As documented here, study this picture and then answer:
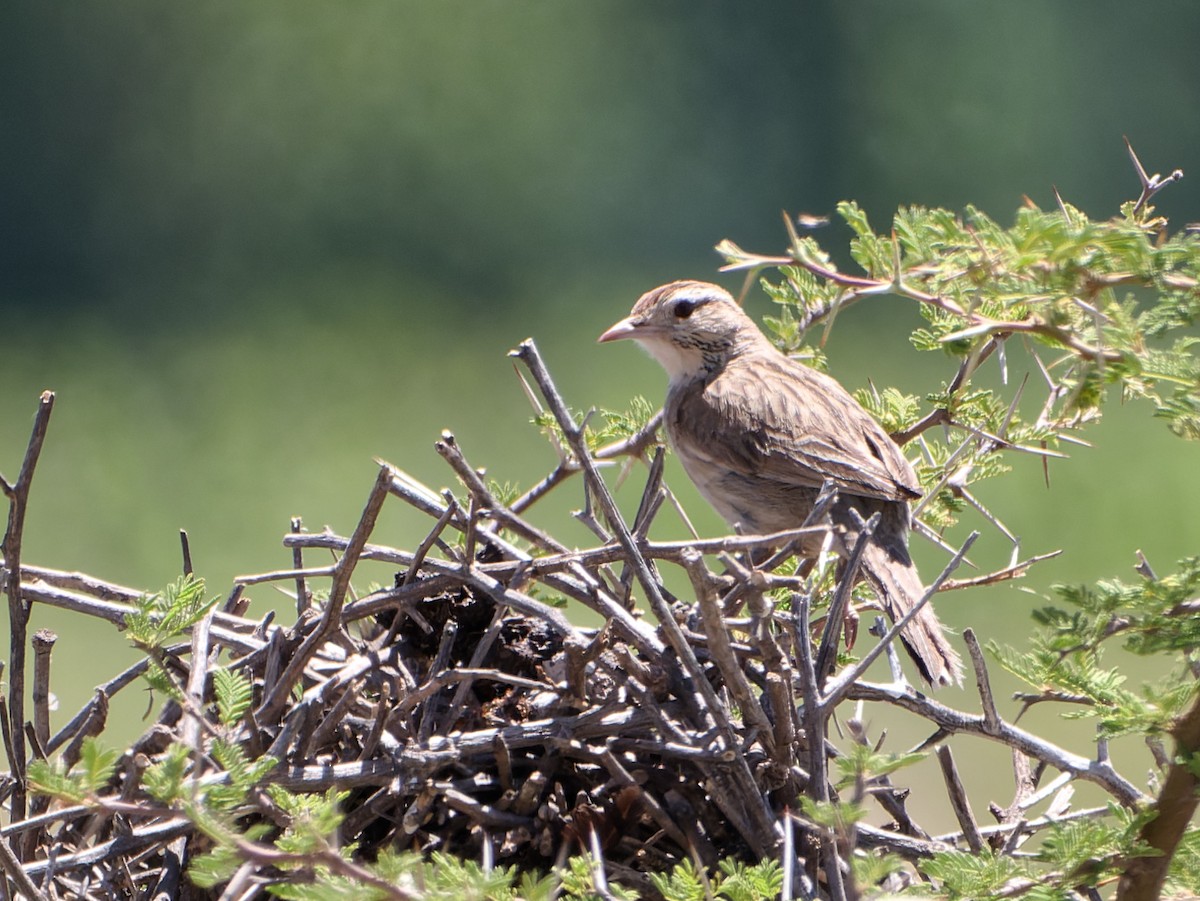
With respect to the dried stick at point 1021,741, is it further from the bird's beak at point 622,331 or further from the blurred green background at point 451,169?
the blurred green background at point 451,169

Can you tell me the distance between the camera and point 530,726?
2.71 m

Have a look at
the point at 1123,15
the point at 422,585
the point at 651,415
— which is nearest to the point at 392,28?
the point at 1123,15

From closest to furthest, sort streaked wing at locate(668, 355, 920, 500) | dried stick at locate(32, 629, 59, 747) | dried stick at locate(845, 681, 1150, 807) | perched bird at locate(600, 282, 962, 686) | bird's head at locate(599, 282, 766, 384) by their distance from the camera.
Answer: dried stick at locate(845, 681, 1150, 807) → dried stick at locate(32, 629, 59, 747) → perched bird at locate(600, 282, 962, 686) → streaked wing at locate(668, 355, 920, 500) → bird's head at locate(599, 282, 766, 384)

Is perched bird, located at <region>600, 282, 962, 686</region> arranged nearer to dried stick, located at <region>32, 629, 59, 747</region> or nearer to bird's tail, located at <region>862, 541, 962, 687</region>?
bird's tail, located at <region>862, 541, 962, 687</region>

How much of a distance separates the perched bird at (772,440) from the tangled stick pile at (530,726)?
1.14 m

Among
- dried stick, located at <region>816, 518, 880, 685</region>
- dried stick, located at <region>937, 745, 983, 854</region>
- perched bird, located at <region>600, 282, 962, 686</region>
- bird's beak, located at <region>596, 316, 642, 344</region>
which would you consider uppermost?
bird's beak, located at <region>596, 316, 642, 344</region>

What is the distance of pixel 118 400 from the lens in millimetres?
10812

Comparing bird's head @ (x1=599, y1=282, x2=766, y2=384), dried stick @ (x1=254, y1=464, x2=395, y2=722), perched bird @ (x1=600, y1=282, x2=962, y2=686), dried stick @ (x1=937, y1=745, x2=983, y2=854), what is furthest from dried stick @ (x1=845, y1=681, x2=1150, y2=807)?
bird's head @ (x1=599, y1=282, x2=766, y2=384)

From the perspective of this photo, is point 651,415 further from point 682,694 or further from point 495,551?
point 682,694

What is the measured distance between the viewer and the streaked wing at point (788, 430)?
430 centimetres

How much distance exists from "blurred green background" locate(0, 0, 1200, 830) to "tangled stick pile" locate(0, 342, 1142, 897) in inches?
295

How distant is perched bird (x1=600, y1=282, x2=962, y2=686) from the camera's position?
13.3 feet

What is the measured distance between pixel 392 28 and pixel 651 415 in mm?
8883

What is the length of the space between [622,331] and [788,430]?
716mm
